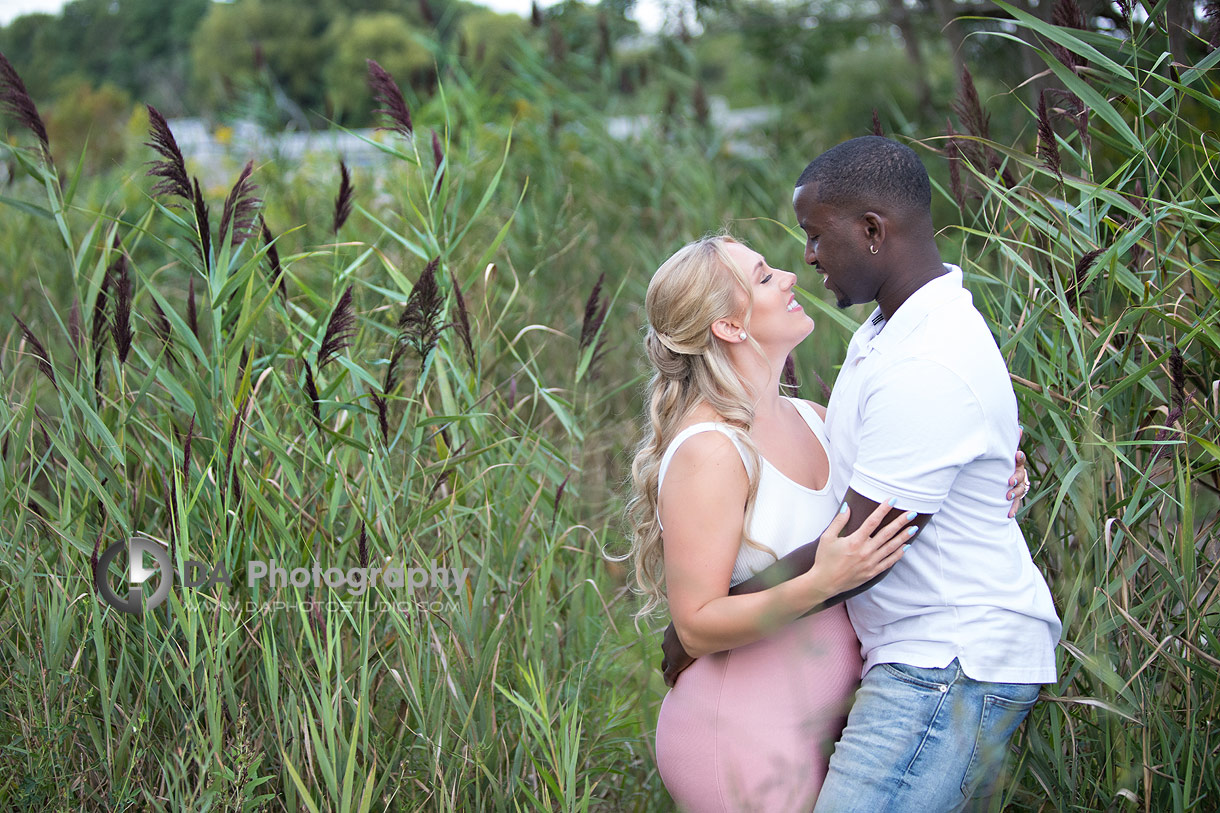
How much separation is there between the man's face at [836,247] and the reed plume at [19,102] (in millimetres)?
1673

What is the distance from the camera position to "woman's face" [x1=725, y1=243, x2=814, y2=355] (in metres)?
1.93

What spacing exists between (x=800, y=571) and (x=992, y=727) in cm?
42

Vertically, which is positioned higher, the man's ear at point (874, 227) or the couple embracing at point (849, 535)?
the man's ear at point (874, 227)

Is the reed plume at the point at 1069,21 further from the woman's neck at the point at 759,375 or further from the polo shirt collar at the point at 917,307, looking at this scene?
the woman's neck at the point at 759,375

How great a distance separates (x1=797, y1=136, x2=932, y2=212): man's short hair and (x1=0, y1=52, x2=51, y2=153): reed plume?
1.71 m

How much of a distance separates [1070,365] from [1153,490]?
31cm

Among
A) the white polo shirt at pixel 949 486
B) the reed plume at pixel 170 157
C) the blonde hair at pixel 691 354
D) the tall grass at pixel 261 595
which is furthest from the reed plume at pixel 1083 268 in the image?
the reed plume at pixel 170 157

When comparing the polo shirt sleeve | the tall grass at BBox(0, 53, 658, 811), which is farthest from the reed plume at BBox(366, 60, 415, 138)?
the polo shirt sleeve

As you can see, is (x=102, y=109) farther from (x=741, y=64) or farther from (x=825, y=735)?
(x=825, y=735)

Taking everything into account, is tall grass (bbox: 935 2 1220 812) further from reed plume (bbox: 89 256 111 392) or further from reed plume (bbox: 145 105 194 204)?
reed plume (bbox: 89 256 111 392)

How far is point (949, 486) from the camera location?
1.54 meters

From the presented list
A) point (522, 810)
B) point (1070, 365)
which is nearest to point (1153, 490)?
Result: point (1070, 365)

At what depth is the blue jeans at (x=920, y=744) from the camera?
160cm

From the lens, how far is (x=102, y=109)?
1274 cm
